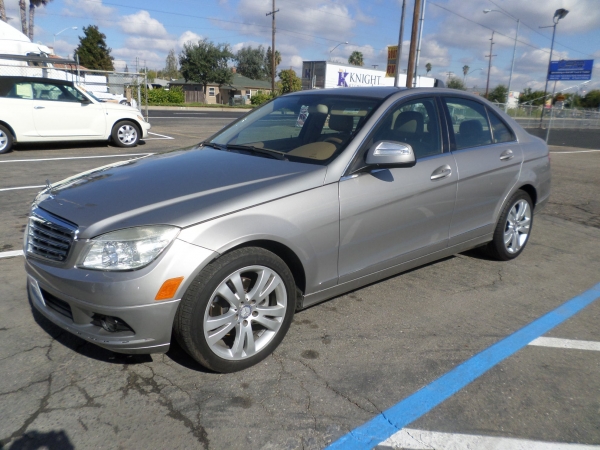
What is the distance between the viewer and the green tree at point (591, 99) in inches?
3363

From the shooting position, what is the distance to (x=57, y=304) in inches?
115

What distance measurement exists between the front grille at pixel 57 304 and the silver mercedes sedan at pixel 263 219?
1cm

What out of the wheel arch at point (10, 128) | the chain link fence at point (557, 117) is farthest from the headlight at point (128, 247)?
the chain link fence at point (557, 117)

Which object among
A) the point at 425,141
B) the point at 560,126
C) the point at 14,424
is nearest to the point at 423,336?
the point at 425,141

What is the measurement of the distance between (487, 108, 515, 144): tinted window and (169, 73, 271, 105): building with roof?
6244cm

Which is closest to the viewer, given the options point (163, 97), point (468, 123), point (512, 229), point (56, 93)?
point (468, 123)

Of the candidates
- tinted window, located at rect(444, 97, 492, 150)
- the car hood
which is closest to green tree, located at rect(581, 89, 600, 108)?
tinted window, located at rect(444, 97, 492, 150)

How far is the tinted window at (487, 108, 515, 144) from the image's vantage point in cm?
479

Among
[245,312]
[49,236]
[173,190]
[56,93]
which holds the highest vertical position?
[56,93]

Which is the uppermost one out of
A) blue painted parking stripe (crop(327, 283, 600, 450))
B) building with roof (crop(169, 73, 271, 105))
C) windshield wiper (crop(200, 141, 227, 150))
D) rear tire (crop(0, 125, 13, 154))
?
building with roof (crop(169, 73, 271, 105))

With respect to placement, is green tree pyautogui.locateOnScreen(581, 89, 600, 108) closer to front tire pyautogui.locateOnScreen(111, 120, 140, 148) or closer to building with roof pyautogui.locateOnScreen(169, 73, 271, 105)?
building with roof pyautogui.locateOnScreen(169, 73, 271, 105)

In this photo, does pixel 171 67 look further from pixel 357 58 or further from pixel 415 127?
pixel 415 127

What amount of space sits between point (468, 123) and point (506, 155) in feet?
1.66

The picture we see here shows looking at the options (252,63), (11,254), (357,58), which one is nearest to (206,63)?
(252,63)
